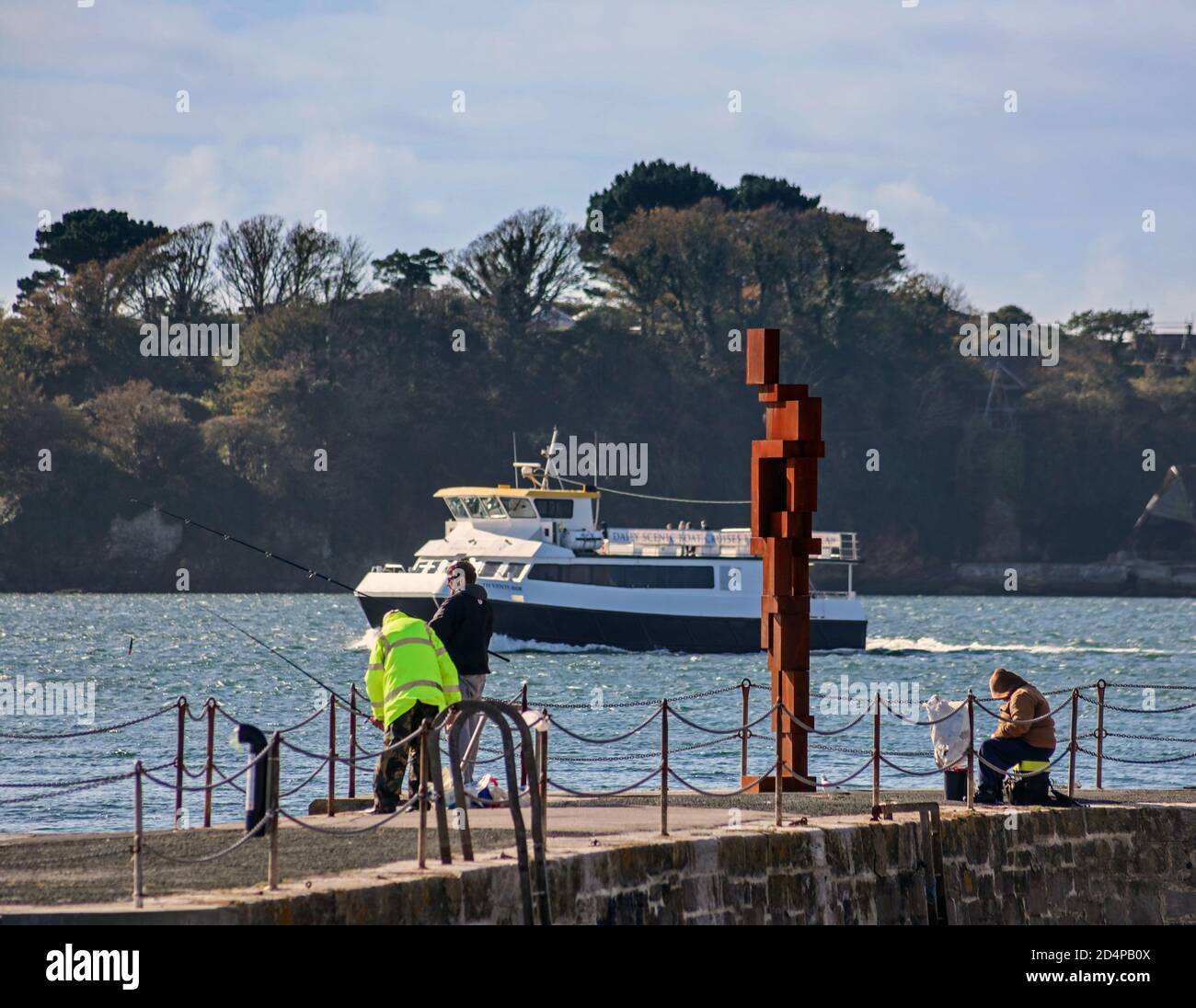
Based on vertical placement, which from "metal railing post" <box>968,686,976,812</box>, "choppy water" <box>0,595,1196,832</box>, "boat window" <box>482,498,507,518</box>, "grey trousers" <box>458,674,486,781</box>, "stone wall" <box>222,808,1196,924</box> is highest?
"boat window" <box>482,498,507,518</box>

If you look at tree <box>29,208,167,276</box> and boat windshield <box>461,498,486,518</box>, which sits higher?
tree <box>29,208,167,276</box>

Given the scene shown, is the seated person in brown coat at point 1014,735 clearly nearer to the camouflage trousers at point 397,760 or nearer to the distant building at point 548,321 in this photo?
the camouflage trousers at point 397,760

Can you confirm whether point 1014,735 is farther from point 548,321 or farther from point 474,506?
point 548,321

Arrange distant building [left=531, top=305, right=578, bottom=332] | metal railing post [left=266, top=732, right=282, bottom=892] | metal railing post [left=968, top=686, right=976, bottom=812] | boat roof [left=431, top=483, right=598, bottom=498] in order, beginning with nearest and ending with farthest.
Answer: metal railing post [left=266, top=732, right=282, bottom=892] → metal railing post [left=968, top=686, right=976, bottom=812] → boat roof [left=431, top=483, right=598, bottom=498] → distant building [left=531, top=305, right=578, bottom=332]

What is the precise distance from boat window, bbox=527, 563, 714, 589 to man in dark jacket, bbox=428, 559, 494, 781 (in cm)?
3562

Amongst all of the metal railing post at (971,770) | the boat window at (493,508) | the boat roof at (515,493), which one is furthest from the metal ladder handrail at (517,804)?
the boat window at (493,508)

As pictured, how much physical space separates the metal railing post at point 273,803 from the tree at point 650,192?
102m

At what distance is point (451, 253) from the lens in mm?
102625

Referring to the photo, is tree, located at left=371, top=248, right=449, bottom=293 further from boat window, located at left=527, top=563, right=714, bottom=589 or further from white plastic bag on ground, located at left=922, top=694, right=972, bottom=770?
white plastic bag on ground, located at left=922, top=694, right=972, bottom=770

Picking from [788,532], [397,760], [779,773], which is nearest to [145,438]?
[788,532]

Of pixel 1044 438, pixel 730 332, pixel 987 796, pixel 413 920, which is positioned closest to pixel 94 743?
pixel 987 796

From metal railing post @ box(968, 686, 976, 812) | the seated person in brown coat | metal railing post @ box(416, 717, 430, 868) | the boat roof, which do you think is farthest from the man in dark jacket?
the boat roof

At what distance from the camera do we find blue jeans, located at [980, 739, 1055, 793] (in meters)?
14.9

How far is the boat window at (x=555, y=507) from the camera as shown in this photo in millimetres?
50750
